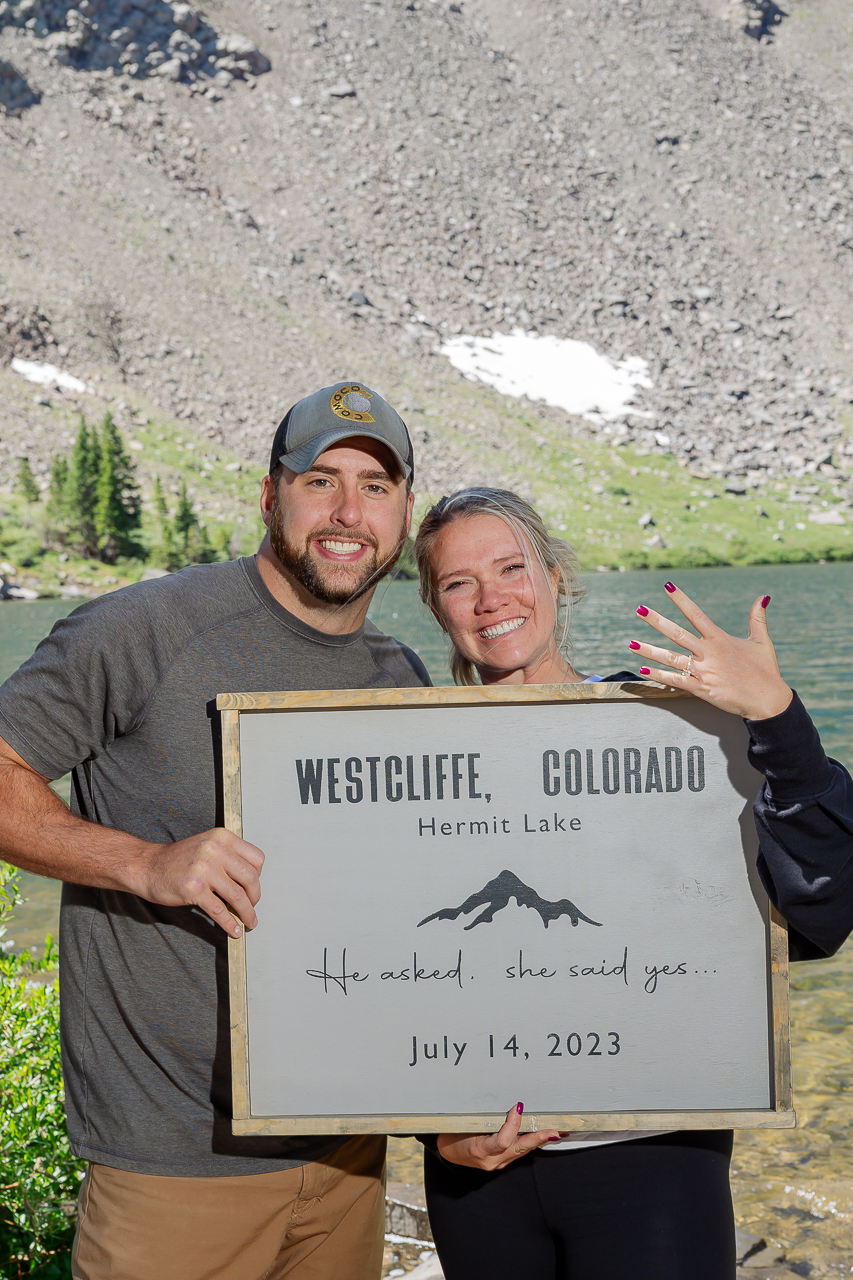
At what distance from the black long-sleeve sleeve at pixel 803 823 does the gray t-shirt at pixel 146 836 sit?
121cm

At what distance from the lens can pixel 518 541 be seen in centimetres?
270

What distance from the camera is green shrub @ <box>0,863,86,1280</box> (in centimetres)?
330

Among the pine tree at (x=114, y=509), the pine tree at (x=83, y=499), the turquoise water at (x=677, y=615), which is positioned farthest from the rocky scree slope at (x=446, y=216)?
the turquoise water at (x=677, y=615)

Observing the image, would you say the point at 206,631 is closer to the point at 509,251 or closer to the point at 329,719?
the point at 329,719

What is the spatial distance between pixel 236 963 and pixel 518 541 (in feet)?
4.06

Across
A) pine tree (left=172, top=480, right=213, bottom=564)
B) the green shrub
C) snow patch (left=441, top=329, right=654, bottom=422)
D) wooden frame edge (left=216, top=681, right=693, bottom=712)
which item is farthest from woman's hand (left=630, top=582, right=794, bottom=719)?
snow patch (left=441, top=329, right=654, bottom=422)

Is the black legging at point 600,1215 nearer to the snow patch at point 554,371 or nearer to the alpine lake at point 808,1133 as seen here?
the alpine lake at point 808,1133

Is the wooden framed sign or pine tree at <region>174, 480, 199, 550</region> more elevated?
pine tree at <region>174, 480, 199, 550</region>

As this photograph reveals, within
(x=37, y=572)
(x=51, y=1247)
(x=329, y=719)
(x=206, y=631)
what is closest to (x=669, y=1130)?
(x=329, y=719)

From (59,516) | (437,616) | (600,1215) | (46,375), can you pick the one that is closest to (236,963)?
(600,1215)

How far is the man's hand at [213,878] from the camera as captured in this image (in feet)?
7.40

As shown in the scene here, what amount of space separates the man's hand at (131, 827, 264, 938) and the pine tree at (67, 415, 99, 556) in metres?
72.8

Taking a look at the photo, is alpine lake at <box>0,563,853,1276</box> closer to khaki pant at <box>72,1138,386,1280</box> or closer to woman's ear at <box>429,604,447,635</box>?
woman's ear at <box>429,604,447,635</box>

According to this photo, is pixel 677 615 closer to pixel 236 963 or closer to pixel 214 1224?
pixel 214 1224
